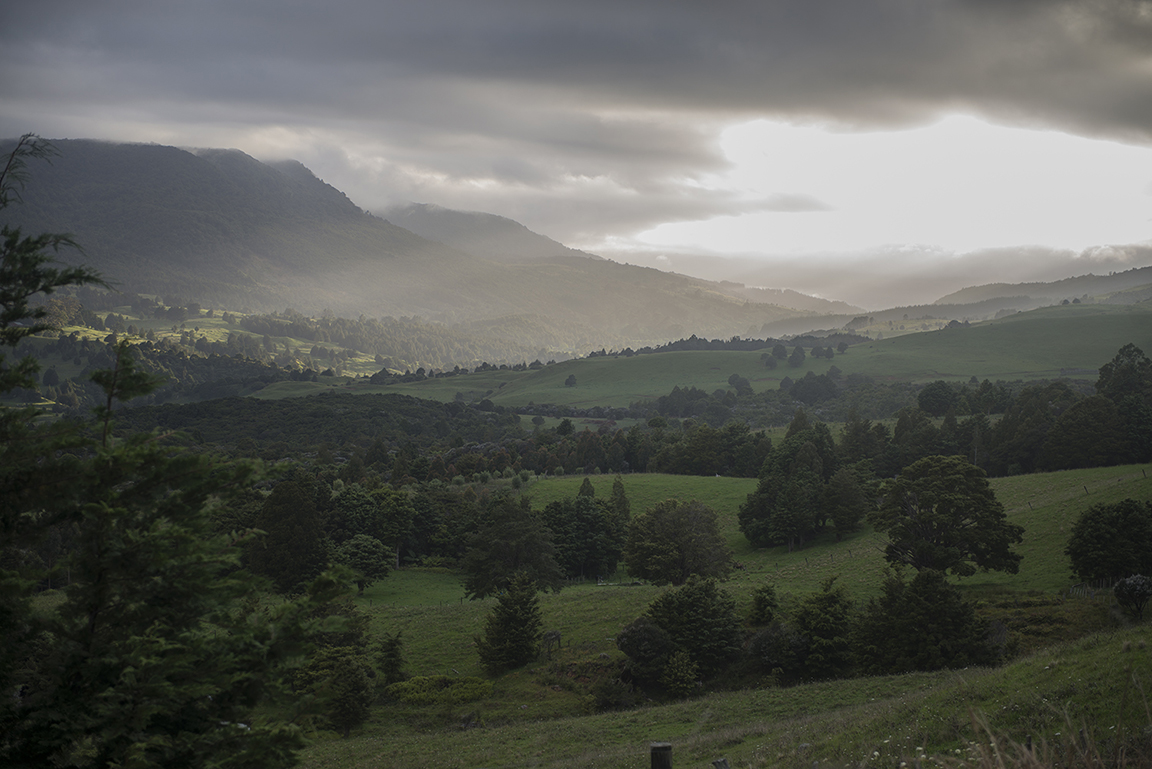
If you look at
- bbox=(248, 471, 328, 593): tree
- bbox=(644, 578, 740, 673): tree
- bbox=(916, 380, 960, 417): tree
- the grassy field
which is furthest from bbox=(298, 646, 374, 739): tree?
bbox=(916, 380, 960, 417): tree

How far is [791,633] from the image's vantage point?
121ft

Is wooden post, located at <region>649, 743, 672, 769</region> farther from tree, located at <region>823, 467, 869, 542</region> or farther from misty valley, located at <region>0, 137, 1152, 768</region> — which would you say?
tree, located at <region>823, 467, 869, 542</region>

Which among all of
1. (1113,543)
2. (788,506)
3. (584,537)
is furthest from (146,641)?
(788,506)

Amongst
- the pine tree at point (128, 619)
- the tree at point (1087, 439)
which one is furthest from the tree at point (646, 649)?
the tree at point (1087, 439)

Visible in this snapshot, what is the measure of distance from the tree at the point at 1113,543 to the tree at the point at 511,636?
3139 cm

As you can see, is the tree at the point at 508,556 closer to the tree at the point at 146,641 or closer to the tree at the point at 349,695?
the tree at the point at 349,695

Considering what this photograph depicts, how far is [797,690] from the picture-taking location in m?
31.5

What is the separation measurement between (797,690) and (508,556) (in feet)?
113

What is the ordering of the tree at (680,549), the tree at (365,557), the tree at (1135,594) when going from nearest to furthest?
the tree at (1135,594) → the tree at (680,549) → the tree at (365,557)

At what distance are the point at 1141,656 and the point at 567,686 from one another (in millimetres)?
26662

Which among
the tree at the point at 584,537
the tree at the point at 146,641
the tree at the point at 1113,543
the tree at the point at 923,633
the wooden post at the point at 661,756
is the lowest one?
the tree at the point at 584,537

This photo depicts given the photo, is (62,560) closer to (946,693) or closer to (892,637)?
(946,693)

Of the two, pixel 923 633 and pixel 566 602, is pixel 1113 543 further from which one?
pixel 566 602

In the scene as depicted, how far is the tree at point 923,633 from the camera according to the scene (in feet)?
106
